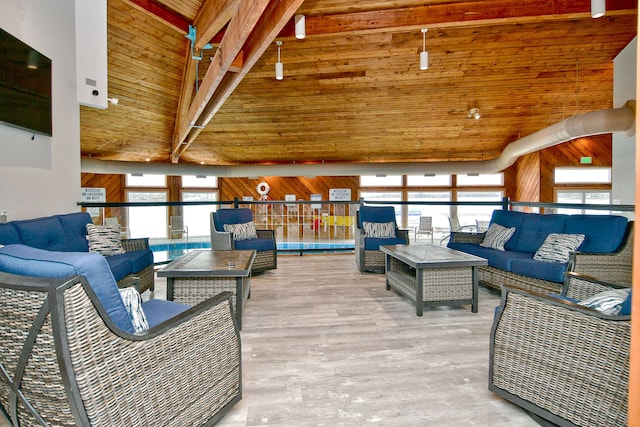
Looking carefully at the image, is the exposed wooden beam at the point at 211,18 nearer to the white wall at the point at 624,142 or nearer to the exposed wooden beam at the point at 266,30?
the exposed wooden beam at the point at 266,30

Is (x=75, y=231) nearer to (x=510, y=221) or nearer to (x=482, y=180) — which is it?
(x=510, y=221)

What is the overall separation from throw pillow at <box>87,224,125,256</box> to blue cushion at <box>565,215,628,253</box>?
4.49 meters

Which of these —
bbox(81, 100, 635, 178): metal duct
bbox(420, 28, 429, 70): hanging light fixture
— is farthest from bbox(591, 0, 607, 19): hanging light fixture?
bbox(81, 100, 635, 178): metal duct

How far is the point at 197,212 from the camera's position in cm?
1212

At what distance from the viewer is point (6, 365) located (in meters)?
1.11

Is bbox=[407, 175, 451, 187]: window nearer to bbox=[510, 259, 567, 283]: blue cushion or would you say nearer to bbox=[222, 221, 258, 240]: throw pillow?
bbox=[222, 221, 258, 240]: throw pillow

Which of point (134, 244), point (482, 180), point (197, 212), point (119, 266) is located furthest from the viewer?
point (197, 212)

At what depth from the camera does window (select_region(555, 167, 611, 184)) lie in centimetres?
1023

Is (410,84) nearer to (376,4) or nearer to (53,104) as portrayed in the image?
(376,4)

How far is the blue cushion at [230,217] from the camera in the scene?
4.78 metres

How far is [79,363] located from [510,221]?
4347 mm

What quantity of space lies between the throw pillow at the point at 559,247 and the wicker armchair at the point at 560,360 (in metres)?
1.45

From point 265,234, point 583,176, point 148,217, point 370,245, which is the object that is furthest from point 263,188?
point 583,176

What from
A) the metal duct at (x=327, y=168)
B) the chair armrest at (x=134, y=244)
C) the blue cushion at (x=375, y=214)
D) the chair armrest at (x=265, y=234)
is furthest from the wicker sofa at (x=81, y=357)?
the metal duct at (x=327, y=168)
